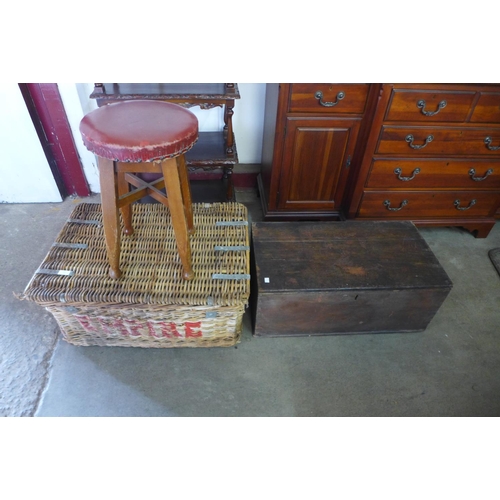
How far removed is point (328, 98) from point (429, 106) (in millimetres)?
474

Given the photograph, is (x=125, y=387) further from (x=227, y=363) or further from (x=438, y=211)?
(x=438, y=211)

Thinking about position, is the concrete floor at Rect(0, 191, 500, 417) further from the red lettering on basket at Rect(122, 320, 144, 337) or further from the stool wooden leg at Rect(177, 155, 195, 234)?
the stool wooden leg at Rect(177, 155, 195, 234)

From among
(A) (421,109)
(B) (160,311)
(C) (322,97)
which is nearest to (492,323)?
(A) (421,109)

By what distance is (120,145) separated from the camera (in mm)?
1033

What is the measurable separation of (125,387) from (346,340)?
99 centimetres

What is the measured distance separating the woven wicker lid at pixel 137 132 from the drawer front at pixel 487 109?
1393mm

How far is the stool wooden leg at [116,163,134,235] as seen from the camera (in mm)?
1425

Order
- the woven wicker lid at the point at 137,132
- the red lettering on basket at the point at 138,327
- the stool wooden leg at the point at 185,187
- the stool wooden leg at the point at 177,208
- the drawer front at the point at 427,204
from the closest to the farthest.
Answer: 1. the woven wicker lid at the point at 137,132
2. the stool wooden leg at the point at 177,208
3. the stool wooden leg at the point at 185,187
4. the red lettering on basket at the point at 138,327
5. the drawer front at the point at 427,204

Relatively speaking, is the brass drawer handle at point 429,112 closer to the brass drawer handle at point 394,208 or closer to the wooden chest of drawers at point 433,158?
the wooden chest of drawers at point 433,158

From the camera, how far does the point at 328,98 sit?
1703 mm

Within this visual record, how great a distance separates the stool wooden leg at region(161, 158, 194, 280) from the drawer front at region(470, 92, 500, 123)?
148 cm

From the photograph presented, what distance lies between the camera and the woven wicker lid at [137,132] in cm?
104

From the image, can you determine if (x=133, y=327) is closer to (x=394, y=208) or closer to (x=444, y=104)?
(x=394, y=208)

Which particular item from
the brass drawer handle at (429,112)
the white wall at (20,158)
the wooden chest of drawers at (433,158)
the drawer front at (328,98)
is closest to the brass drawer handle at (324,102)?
the drawer front at (328,98)
